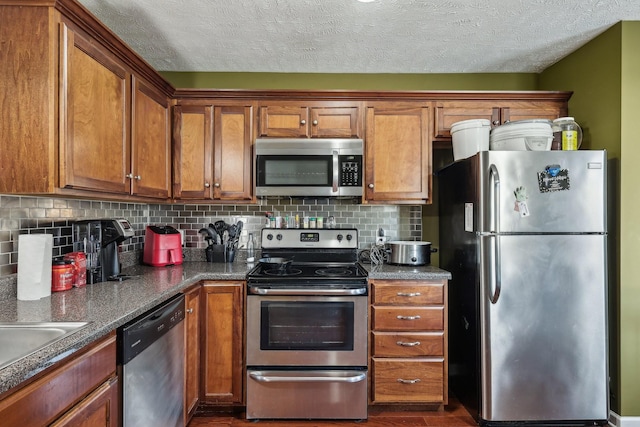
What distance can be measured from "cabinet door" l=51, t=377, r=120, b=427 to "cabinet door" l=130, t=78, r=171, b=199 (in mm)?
1155

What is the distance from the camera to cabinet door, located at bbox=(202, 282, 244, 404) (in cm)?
222

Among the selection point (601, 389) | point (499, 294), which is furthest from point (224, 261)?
point (601, 389)

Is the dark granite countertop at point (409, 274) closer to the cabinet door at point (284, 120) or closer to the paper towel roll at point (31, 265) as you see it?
the cabinet door at point (284, 120)

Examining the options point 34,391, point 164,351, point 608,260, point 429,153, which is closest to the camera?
point 34,391

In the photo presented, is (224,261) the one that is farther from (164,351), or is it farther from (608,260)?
(608,260)

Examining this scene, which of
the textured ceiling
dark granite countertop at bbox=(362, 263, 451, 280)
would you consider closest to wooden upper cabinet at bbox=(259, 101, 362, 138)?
the textured ceiling

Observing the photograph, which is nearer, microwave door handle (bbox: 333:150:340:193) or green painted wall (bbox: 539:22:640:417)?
green painted wall (bbox: 539:22:640:417)

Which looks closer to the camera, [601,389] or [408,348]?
[601,389]

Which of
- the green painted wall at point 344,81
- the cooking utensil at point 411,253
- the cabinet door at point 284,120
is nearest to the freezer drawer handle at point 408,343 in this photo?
the cooking utensil at point 411,253

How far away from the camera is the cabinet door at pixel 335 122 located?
258 centimetres

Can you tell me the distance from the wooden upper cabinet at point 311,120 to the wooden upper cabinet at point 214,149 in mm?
145

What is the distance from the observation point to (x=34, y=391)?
945 mm

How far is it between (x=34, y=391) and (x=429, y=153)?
7.99 ft

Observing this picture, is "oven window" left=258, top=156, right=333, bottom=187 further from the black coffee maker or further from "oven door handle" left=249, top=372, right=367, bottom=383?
"oven door handle" left=249, top=372, right=367, bottom=383
